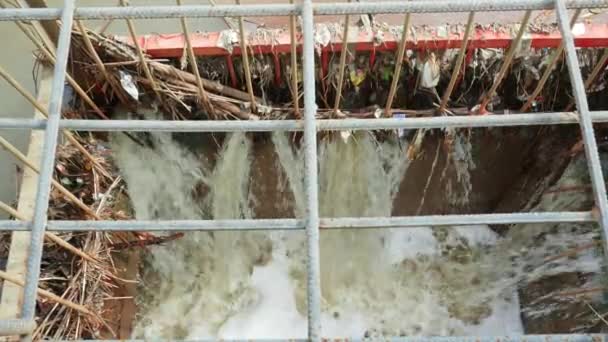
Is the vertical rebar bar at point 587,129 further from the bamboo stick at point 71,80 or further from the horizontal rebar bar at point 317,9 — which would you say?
the bamboo stick at point 71,80

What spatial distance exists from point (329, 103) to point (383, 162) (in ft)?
1.77

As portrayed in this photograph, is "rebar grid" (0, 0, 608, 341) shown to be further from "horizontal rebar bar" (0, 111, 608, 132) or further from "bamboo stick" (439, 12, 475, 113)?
"bamboo stick" (439, 12, 475, 113)

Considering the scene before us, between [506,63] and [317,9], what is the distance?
1.11 metres

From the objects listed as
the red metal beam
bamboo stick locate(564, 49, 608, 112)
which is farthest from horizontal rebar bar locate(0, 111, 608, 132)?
the red metal beam

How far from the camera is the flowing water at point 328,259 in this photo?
365 cm

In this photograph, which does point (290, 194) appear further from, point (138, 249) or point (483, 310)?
point (483, 310)

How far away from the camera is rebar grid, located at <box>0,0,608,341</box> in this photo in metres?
1.98

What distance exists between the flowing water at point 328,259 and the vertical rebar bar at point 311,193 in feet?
4.26

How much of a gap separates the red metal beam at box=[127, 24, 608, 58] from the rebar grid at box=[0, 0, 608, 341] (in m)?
0.86

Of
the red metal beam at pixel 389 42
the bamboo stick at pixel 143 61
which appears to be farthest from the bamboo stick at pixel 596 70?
the bamboo stick at pixel 143 61

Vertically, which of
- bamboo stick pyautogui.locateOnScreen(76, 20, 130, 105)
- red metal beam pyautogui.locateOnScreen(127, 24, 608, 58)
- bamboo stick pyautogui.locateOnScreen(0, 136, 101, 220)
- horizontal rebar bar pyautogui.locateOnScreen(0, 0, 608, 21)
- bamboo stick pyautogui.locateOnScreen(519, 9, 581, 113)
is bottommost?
bamboo stick pyautogui.locateOnScreen(0, 136, 101, 220)

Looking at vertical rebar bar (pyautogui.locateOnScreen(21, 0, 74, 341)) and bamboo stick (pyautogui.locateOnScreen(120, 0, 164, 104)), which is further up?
bamboo stick (pyautogui.locateOnScreen(120, 0, 164, 104))

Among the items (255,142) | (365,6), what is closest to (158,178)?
(255,142)

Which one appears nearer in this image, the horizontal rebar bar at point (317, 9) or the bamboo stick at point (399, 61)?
the horizontal rebar bar at point (317, 9)
